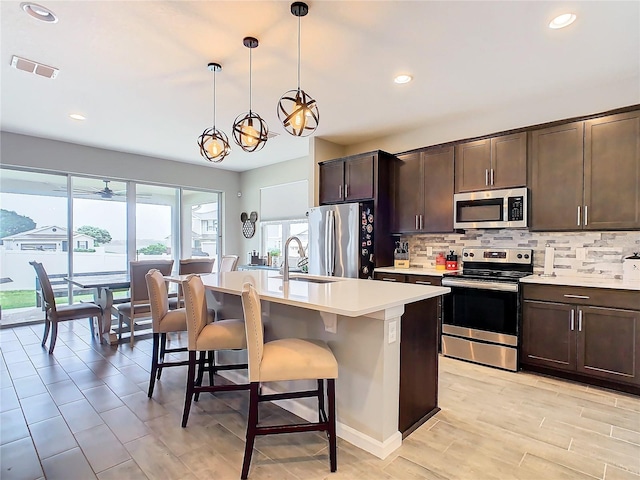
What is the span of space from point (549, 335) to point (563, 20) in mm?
2585

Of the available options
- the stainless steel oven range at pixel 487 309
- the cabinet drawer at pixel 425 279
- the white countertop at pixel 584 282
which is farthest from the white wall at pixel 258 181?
the white countertop at pixel 584 282

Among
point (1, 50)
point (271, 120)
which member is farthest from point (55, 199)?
point (271, 120)

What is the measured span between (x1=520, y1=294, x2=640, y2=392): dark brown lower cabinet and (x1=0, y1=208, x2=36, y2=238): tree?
675cm

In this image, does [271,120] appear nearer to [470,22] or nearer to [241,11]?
[241,11]

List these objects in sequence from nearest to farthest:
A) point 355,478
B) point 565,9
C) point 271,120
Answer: point 355,478, point 565,9, point 271,120

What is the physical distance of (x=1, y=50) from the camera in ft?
8.91

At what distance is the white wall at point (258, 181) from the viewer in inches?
252

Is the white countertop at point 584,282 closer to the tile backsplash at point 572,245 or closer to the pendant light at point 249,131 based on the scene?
the tile backsplash at point 572,245

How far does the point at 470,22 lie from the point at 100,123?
4.42m

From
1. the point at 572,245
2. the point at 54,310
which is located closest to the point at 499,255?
the point at 572,245

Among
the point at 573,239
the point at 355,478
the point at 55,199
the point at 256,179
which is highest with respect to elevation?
the point at 256,179

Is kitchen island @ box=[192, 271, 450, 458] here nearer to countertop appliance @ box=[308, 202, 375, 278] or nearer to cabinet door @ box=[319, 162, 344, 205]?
countertop appliance @ box=[308, 202, 375, 278]

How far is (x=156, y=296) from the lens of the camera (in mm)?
2688

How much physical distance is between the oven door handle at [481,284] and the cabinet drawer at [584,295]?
0.43 ft
